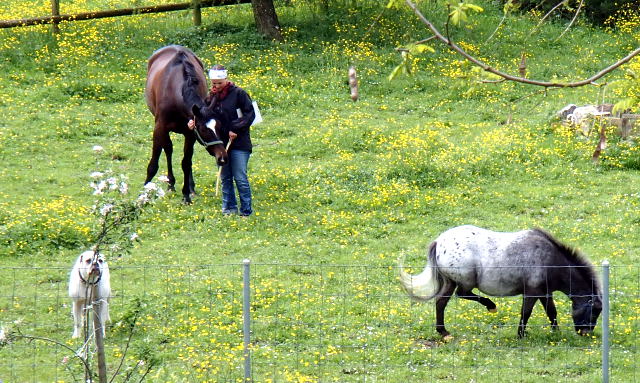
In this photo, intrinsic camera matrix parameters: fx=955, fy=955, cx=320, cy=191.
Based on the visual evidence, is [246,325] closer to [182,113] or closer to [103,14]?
[182,113]

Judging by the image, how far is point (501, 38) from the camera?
21812 millimetres

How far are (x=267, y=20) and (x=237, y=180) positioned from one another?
28.6ft

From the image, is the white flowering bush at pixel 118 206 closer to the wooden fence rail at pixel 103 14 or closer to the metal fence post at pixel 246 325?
the metal fence post at pixel 246 325

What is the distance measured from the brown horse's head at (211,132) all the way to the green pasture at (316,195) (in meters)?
0.88

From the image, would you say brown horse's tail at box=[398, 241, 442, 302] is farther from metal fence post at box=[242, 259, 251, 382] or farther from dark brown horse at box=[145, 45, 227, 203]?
dark brown horse at box=[145, 45, 227, 203]

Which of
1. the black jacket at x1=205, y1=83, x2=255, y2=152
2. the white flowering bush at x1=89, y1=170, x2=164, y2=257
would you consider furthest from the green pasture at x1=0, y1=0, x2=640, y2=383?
the black jacket at x1=205, y1=83, x2=255, y2=152

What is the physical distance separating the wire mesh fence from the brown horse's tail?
13.2 inches

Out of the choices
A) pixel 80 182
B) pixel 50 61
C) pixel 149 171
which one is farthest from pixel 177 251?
pixel 50 61

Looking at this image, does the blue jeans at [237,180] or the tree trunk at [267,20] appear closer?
the blue jeans at [237,180]

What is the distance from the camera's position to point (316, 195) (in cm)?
1377

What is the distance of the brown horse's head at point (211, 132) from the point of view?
1277 centimetres

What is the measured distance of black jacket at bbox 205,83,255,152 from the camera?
12.8m

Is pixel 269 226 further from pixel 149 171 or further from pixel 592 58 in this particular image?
pixel 592 58

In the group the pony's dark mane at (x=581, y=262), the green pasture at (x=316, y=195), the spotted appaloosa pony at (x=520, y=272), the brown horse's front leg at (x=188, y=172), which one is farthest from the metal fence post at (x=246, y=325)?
the brown horse's front leg at (x=188, y=172)
